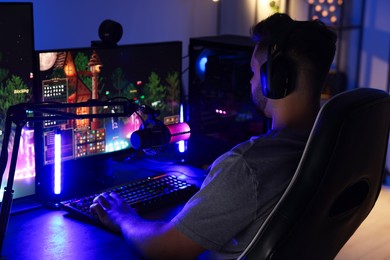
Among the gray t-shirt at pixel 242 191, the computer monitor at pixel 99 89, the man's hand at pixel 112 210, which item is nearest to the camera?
the gray t-shirt at pixel 242 191

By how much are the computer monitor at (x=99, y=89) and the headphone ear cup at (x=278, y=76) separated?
26.2 inches

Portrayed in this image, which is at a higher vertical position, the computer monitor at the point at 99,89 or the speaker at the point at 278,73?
the speaker at the point at 278,73

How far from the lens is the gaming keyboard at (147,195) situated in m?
1.67

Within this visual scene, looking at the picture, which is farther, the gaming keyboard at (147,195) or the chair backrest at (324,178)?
the gaming keyboard at (147,195)

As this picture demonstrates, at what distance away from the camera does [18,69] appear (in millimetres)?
1688

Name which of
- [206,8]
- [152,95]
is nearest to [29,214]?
[152,95]

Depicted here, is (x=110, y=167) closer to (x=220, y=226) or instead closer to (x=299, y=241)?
(x=220, y=226)

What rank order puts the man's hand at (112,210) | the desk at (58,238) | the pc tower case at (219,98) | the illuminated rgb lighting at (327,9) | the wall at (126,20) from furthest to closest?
1. the illuminated rgb lighting at (327,9)
2. the wall at (126,20)
3. the pc tower case at (219,98)
4. the man's hand at (112,210)
5. the desk at (58,238)

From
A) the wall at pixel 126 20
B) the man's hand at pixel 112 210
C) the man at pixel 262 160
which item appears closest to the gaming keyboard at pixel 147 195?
the man's hand at pixel 112 210

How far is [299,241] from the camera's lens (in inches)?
41.2

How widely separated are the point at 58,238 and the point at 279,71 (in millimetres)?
748

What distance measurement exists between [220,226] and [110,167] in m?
0.87

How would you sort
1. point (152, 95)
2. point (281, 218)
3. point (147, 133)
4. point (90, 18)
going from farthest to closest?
point (90, 18)
point (152, 95)
point (147, 133)
point (281, 218)

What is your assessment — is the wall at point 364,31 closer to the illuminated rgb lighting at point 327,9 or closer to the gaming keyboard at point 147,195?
the illuminated rgb lighting at point 327,9
